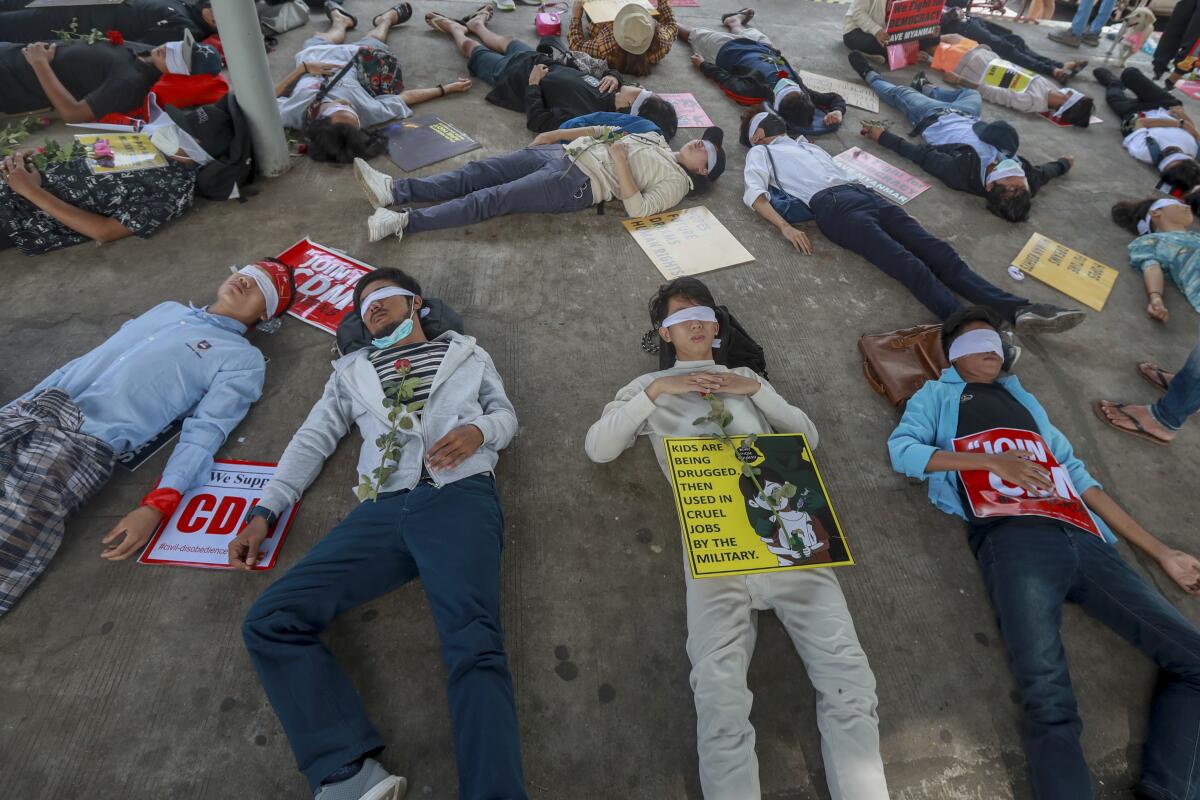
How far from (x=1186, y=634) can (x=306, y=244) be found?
4584 millimetres

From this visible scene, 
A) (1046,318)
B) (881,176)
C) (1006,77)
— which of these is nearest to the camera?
(1046,318)

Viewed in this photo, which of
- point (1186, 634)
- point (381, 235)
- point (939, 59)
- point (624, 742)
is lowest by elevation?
point (624, 742)

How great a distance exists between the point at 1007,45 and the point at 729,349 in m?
7.29

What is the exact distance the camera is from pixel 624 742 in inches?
72.4

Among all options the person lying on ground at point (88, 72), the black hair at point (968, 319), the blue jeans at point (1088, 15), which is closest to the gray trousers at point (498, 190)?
the person lying on ground at point (88, 72)

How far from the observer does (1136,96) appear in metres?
6.24

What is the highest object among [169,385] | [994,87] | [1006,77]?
[1006,77]

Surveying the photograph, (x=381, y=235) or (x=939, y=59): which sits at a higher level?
(x=939, y=59)

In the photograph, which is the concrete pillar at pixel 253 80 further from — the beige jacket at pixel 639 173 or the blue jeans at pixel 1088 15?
the blue jeans at pixel 1088 15

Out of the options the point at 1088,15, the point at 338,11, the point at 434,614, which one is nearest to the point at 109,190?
the point at 434,614

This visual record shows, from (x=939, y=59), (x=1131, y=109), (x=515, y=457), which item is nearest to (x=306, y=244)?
(x=515, y=457)

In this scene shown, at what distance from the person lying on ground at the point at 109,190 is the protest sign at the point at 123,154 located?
0.03 m

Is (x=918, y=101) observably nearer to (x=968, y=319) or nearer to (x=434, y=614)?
(x=968, y=319)

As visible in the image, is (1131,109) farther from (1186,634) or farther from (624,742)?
(624,742)
